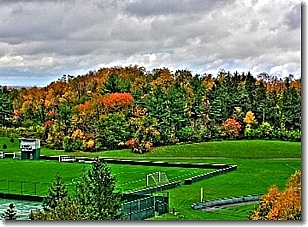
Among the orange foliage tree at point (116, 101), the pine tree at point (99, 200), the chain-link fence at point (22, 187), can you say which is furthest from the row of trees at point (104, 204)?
the orange foliage tree at point (116, 101)

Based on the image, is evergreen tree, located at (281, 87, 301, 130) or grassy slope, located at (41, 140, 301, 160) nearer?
evergreen tree, located at (281, 87, 301, 130)

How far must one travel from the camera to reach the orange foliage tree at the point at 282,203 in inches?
211

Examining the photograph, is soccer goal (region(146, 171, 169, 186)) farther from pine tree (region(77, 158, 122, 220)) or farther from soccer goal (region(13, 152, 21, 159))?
soccer goal (region(13, 152, 21, 159))

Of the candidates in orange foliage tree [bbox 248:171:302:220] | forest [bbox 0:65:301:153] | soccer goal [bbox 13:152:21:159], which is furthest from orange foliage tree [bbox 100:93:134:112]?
orange foliage tree [bbox 248:171:302:220]

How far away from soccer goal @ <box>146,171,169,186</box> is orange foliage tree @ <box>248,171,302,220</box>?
0.91 meters

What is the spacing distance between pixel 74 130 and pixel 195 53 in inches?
52.5

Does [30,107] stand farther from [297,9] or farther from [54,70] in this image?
[297,9]

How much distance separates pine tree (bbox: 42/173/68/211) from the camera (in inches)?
221

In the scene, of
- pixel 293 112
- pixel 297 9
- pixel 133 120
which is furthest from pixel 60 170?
pixel 297 9

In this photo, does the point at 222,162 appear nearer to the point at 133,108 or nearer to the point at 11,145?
the point at 133,108

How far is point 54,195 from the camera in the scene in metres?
5.70

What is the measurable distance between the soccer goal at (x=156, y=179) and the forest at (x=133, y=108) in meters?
0.26

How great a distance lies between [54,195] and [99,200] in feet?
1.77

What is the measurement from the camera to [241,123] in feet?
19.5
